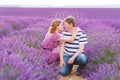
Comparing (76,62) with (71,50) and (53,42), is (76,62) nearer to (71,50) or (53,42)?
(71,50)

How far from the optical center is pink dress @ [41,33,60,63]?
5.95 m

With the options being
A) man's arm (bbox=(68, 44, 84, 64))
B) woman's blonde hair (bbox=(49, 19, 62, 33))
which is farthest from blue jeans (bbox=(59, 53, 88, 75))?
woman's blonde hair (bbox=(49, 19, 62, 33))

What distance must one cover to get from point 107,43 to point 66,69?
73cm

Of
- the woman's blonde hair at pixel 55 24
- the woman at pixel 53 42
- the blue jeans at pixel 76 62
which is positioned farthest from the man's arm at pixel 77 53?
the woman's blonde hair at pixel 55 24

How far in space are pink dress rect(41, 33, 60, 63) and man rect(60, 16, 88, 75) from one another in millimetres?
281

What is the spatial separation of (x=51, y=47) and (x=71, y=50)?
1.97 feet

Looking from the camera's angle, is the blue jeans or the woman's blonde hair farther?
the woman's blonde hair

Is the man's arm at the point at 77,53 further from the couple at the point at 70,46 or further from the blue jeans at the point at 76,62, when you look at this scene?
the blue jeans at the point at 76,62

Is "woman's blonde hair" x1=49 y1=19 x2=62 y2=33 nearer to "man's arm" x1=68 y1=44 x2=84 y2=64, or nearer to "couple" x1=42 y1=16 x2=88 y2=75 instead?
"couple" x1=42 y1=16 x2=88 y2=75

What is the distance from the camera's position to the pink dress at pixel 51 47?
595 centimetres

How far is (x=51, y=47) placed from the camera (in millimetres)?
6141

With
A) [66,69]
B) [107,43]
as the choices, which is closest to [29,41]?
[66,69]

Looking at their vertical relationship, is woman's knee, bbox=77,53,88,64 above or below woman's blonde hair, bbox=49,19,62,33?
below

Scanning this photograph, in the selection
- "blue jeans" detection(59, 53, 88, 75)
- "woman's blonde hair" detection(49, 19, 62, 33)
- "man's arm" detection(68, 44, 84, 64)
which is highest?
"woman's blonde hair" detection(49, 19, 62, 33)
